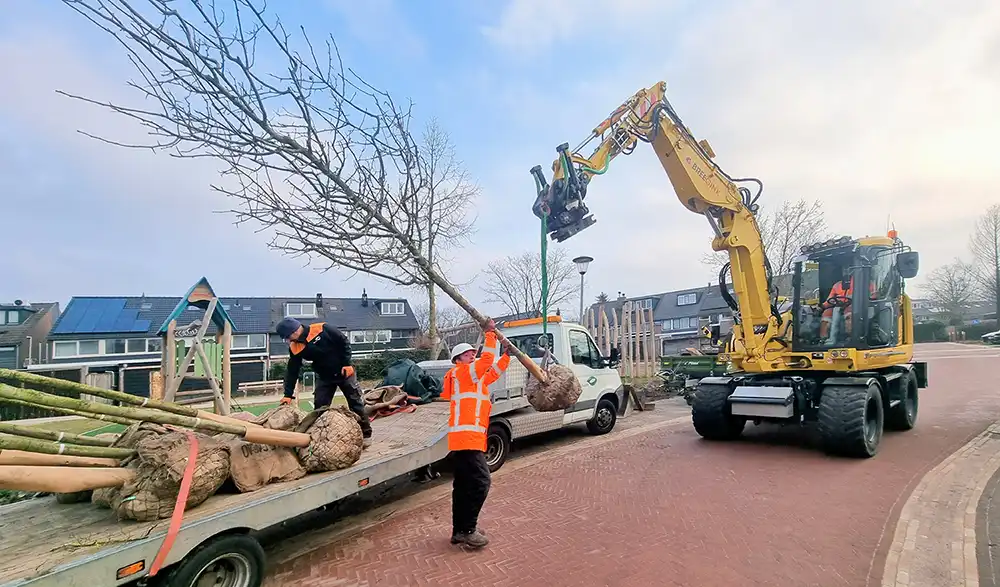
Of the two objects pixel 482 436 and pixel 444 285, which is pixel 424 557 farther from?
pixel 444 285

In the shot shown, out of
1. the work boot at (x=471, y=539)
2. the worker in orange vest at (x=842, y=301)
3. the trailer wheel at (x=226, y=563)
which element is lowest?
the work boot at (x=471, y=539)

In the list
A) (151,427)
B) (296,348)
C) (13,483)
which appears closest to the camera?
(13,483)

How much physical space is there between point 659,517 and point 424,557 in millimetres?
2541

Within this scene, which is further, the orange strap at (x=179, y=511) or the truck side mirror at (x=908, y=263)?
the truck side mirror at (x=908, y=263)

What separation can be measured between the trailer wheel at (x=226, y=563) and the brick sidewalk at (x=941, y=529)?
4.87 meters

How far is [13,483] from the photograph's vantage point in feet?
10.5

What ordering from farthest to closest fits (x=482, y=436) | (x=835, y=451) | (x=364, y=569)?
(x=835, y=451), (x=482, y=436), (x=364, y=569)

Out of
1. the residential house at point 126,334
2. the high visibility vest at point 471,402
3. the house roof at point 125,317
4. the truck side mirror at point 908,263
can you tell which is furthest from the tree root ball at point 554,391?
the house roof at point 125,317

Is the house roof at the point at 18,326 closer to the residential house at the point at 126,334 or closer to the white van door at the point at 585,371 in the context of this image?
the residential house at the point at 126,334

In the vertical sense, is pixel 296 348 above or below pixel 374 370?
above

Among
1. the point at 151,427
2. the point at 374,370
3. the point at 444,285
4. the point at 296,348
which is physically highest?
the point at 444,285

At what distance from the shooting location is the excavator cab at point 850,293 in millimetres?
8352

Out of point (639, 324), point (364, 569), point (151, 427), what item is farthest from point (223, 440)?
point (639, 324)

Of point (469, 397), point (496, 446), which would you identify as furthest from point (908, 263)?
point (469, 397)
